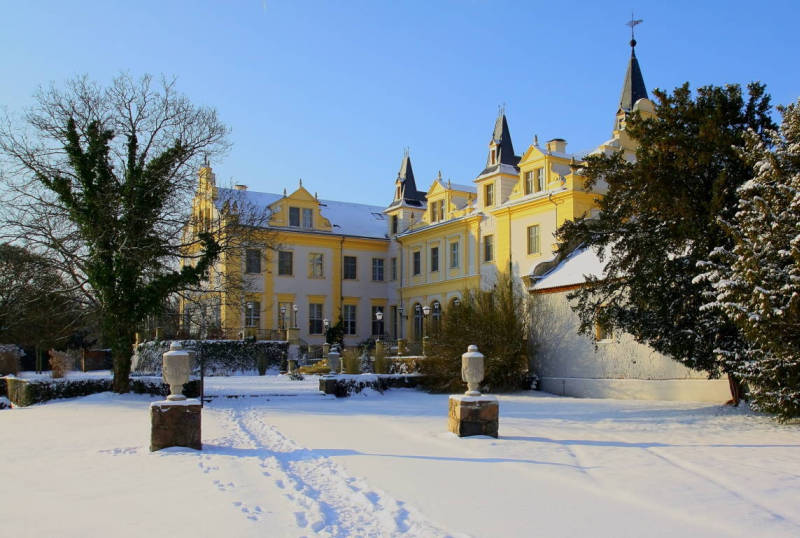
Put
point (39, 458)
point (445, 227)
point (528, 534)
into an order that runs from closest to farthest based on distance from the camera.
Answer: point (528, 534)
point (39, 458)
point (445, 227)

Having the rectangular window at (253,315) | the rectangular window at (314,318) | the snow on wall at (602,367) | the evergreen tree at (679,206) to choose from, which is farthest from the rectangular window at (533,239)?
the evergreen tree at (679,206)

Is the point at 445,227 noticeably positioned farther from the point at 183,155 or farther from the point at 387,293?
the point at 183,155

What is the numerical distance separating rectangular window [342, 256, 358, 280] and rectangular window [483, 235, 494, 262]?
36.6 ft

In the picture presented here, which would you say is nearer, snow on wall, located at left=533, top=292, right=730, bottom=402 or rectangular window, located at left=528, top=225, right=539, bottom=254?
snow on wall, located at left=533, top=292, right=730, bottom=402

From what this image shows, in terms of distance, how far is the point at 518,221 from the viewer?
117 feet

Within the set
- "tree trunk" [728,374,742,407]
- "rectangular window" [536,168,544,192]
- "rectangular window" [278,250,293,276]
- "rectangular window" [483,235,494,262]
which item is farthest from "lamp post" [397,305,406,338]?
"tree trunk" [728,374,742,407]

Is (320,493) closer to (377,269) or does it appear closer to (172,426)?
(172,426)

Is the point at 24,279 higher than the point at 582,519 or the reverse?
higher

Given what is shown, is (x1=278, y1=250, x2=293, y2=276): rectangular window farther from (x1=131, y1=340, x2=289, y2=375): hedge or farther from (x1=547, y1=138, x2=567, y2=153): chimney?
(x1=547, y1=138, x2=567, y2=153): chimney

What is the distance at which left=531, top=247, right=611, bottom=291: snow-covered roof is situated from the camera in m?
22.9

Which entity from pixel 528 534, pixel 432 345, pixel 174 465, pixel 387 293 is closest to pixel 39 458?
pixel 174 465

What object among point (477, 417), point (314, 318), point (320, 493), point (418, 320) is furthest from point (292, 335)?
point (320, 493)

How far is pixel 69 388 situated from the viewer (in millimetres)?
20156

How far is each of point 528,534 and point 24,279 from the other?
60.8 ft
